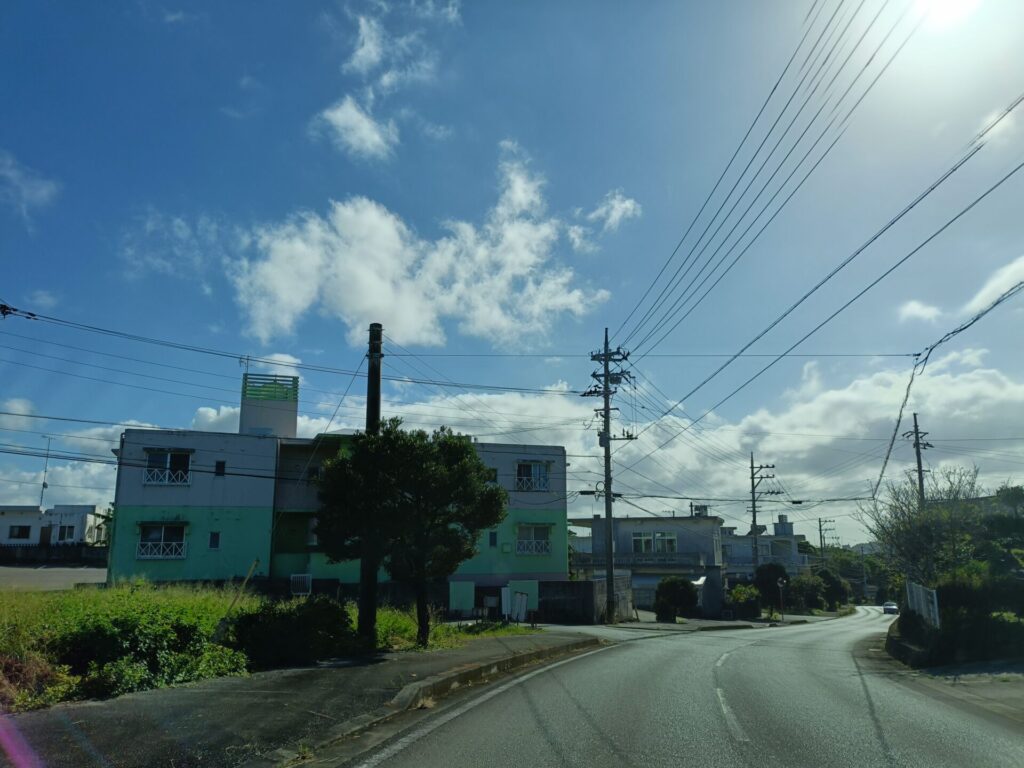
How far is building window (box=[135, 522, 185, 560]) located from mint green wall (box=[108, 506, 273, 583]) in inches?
7.9

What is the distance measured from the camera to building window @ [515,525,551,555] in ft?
135

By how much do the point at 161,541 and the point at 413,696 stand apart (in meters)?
28.6

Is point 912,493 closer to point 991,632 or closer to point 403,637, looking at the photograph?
point 991,632

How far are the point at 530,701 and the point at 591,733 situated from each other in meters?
2.37

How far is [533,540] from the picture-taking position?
136ft

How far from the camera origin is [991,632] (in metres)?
16.0

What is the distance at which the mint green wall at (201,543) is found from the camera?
110 ft

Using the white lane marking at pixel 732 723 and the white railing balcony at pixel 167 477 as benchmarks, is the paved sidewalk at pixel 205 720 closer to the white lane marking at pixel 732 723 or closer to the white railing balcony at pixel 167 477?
the white lane marking at pixel 732 723

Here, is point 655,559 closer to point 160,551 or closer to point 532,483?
point 532,483

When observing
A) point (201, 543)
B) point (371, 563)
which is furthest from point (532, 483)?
point (371, 563)

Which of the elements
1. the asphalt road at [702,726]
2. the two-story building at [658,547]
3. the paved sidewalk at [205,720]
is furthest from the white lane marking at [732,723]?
the two-story building at [658,547]

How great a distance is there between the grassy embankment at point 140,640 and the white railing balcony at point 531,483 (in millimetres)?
27968

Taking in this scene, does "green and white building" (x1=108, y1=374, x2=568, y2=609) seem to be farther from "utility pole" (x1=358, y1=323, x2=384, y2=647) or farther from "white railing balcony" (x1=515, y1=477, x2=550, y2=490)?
"utility pole" (x1=358, y1=323, x2=384, y2=647)

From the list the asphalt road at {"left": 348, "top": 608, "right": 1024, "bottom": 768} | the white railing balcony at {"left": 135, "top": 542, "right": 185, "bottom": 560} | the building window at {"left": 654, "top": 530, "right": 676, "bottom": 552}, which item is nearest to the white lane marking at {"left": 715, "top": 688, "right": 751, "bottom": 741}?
the asphalt road at {"left": 348, "top": 608, "right": 1024, "bottom": 768}
